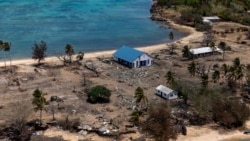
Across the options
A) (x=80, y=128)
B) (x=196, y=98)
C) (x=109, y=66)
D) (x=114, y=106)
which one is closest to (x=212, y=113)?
(x=196, y=98)

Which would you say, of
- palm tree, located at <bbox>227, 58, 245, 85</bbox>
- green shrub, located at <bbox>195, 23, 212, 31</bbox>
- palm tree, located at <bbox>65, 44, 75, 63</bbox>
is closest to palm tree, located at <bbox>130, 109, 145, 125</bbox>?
palm tree, located at <bbox>227, 58, 245, 85</bbox>

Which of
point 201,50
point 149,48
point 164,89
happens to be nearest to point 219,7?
point 149,48

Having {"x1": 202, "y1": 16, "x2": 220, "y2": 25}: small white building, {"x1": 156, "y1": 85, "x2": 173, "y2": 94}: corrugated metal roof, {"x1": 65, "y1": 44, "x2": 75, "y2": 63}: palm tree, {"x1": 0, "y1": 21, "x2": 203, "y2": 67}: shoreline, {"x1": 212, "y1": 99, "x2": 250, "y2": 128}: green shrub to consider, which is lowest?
{"x1": 212, "y1": 99, "x2": 250, "y2": 128}: green shrub

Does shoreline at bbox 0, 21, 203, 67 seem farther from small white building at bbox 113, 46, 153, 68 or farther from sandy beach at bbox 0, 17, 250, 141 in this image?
small white building at bbox 113, 46, 153, 68

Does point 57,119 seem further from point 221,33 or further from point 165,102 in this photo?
point 221,33

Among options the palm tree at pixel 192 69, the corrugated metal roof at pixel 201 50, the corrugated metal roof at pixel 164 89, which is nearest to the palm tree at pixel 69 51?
the corrugated metal roof at pixel 164 89

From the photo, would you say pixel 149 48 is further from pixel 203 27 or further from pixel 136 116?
pixel 136 116

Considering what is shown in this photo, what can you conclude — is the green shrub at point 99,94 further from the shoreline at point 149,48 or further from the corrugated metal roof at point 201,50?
the corrugated metal roof at point 201,50
